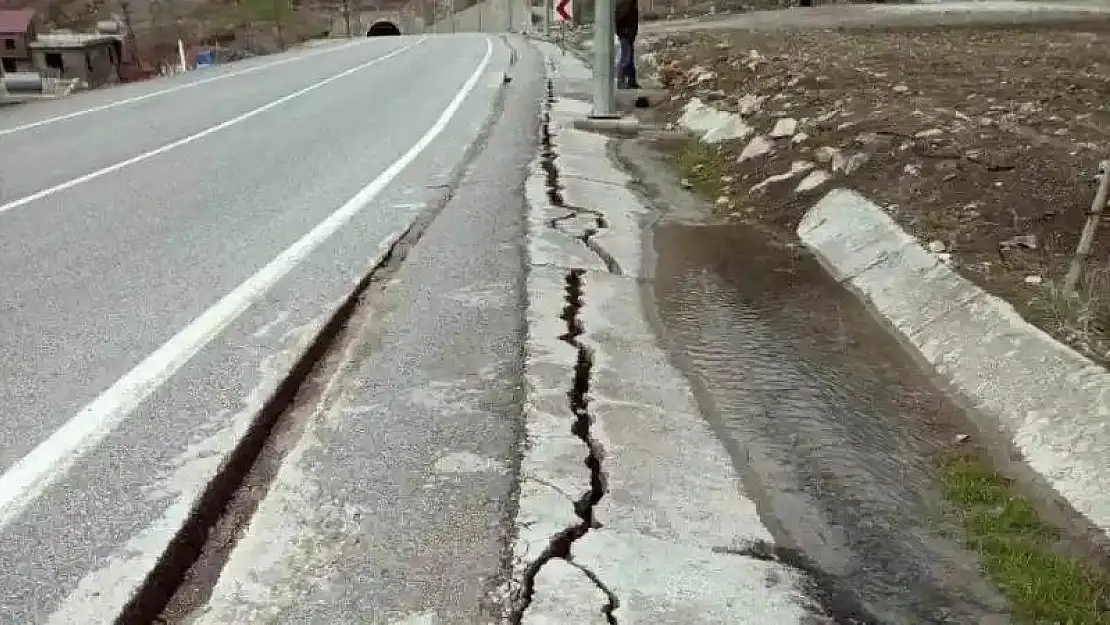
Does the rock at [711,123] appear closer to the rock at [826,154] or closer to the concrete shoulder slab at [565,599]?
the rock at [826,154]

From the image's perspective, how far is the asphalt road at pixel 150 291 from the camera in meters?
2.83

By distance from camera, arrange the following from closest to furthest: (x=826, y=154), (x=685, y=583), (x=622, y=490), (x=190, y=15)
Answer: (x=685, y=583)
(x=622, y=490)
(x=826, y=154)
(x=190, y=15)

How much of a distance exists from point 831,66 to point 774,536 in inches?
384

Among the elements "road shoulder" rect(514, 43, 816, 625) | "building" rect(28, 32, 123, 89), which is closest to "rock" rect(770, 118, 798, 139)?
"road shoulder" rect(514, 43, 816, 625)

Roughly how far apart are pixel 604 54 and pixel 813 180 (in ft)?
14.6

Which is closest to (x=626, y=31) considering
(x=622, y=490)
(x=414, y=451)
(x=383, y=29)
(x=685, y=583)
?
(x=414, y=451)

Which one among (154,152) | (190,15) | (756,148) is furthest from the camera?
(190,15)

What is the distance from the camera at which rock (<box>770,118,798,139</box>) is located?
329 inches

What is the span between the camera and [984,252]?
5184 mm

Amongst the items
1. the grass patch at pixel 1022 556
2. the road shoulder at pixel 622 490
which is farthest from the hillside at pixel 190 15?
the grass patch at pixel 1022 556

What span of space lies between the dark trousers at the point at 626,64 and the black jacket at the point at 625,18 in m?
0.11

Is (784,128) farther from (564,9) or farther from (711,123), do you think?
(564,9)

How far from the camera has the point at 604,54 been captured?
35.7ft

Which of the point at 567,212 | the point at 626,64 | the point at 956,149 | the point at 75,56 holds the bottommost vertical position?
the point at 567,212
